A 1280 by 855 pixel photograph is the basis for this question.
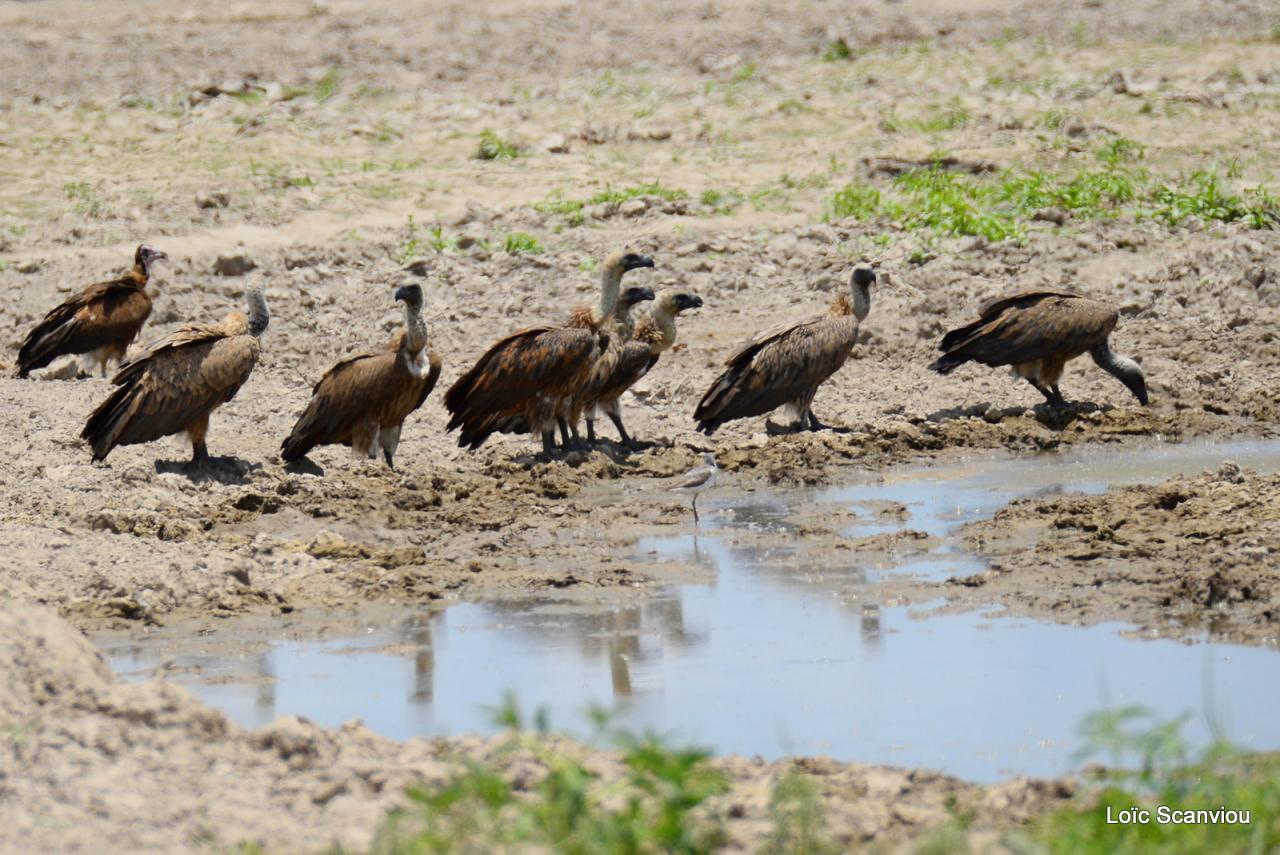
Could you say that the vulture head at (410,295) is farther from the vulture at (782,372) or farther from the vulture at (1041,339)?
the vulture at (1041,339)

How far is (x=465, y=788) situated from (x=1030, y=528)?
563 cm

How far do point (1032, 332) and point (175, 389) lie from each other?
18.4ft

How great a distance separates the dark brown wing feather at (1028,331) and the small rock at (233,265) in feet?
18.9

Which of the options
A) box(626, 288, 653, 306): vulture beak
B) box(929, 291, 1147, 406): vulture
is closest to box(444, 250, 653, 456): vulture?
box(626, 288, 653, 306): vulture beak

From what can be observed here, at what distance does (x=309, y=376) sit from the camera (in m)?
14.5

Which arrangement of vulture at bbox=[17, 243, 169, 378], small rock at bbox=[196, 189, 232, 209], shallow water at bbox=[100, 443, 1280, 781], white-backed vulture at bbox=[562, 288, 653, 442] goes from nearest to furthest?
shallow water at bbox=[100, 443, 1280, 781]
white-backed vulture at bbox=[562, 288, 653, 442]
vulture at bbox=[17, 243, 169, 378]
small rock at bbox=[196, 189, 232, 209]

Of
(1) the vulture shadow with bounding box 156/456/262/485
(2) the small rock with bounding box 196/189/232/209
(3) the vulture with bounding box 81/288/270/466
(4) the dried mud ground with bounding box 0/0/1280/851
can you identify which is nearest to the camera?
(4) the dried mud ground with bounding box 0/0/1280/851

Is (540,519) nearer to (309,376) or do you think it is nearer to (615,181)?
(309,376)

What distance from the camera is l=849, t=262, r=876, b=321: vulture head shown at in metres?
13.9

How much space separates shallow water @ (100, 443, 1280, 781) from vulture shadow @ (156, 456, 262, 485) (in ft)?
9.26

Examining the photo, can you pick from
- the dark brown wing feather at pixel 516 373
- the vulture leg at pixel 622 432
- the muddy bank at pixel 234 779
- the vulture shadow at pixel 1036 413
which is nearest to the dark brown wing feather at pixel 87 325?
the dark brown wing feather at pixel 516 373

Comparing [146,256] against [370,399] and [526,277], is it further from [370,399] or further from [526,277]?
[370,399]

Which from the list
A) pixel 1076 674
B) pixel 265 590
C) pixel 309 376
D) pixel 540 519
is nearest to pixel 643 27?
pixel 309 376

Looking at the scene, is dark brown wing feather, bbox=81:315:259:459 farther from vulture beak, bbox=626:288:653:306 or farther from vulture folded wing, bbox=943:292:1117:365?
vulture folded wing, bbox=943:292:1117:365
